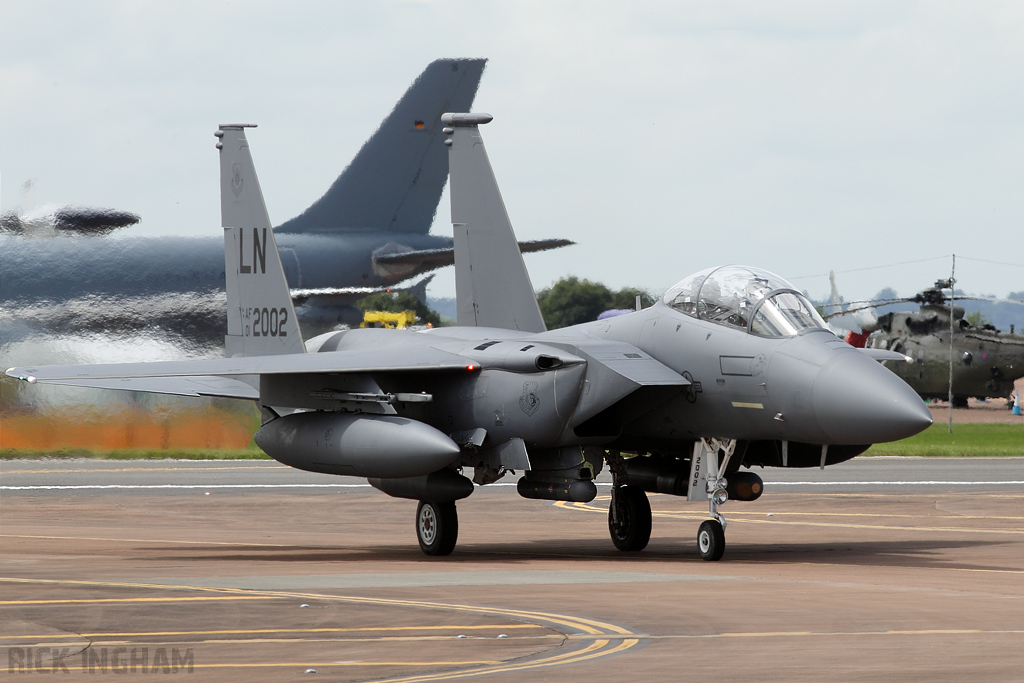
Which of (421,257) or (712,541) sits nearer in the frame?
(712,541)

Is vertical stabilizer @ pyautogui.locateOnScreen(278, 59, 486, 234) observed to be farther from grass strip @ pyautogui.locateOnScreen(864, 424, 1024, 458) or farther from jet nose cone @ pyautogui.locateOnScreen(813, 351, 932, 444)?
jet nose cone @ pyautogui.locateOnScreen(813, 351, 932, 444)

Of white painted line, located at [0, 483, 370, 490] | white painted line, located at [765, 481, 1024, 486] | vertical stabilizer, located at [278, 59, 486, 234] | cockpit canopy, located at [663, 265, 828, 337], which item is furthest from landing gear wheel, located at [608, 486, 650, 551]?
vertical stabilizer, located at [278, 59, 486, 234]

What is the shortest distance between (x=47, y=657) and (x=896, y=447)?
35.5m

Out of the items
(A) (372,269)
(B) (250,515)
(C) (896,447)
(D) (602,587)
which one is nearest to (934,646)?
(D) (602,587)

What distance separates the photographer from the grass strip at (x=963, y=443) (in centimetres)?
3781

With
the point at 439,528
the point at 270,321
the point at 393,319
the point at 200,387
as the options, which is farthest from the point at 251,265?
the point at 393,319

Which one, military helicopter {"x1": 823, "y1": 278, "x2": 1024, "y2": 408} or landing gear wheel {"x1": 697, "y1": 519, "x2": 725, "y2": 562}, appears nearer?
landing gear wheel {"x1": 697, "y1": 519, "x2": 725, "y2": 562}

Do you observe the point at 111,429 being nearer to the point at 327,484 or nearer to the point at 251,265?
the point at 327,484

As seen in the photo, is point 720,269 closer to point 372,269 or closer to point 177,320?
point 177,320

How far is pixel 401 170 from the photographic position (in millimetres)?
37344

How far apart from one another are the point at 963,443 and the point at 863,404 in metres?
30.4

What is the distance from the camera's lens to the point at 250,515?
77.3 feet

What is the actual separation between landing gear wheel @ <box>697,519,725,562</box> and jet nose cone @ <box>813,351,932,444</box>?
1914mm

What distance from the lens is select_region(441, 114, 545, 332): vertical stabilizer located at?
20.3 m
